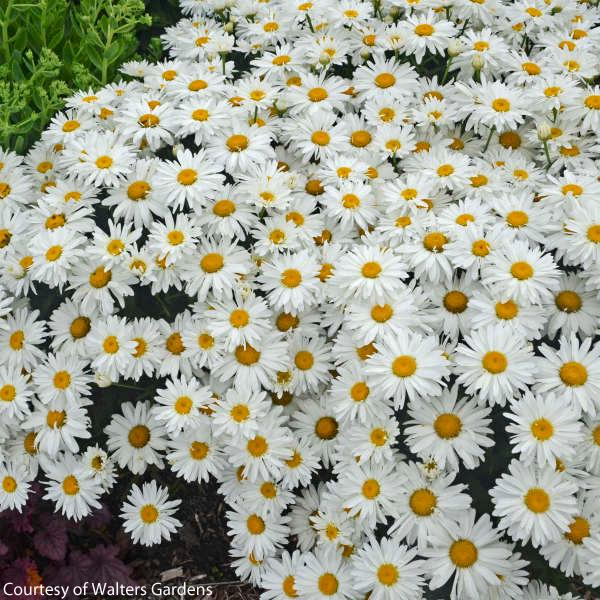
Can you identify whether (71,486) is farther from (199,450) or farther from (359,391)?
(359,391)

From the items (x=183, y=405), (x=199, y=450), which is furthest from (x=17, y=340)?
(x=199, y=450)

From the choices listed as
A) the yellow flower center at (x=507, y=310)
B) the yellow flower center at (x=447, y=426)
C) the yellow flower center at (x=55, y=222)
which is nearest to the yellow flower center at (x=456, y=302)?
the yellow flower center at (x=507, y=310)

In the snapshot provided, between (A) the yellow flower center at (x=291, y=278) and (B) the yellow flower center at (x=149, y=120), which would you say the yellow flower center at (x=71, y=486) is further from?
(B) the yellow flower center at (x=149, y=120)

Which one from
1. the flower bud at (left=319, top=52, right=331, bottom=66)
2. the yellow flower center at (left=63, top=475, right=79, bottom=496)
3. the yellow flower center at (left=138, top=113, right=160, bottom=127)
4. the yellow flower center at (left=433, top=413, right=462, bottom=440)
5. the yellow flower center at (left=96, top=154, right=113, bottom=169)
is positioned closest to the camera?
the yellow flower center at (left=433, top=413, right=462, bottom=440)

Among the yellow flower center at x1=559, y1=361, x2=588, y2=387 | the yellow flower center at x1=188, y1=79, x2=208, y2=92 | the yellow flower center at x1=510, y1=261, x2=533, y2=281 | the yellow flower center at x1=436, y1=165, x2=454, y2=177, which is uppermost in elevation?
the yellow flower center at x1=188, y1=79, x2=208, y2=92

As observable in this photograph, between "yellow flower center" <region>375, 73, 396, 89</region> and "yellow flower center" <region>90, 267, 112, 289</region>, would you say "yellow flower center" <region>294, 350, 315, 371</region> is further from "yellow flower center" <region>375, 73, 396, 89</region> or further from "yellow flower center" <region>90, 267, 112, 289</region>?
"yellow flower center" <region>375, 73, 396, 89</region>

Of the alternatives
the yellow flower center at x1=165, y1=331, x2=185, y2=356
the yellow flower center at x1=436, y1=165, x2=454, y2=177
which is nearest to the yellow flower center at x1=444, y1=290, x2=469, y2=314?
the yellow flower center at x1=436, y1=165, x2=454, y2=177
